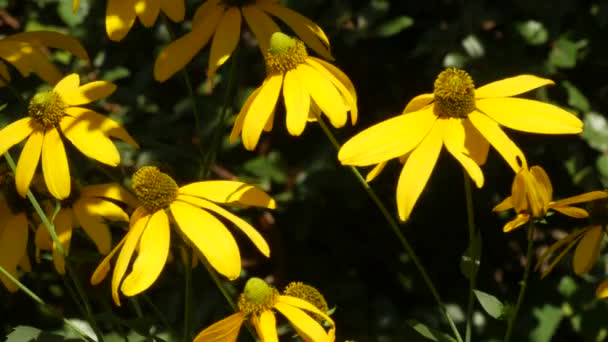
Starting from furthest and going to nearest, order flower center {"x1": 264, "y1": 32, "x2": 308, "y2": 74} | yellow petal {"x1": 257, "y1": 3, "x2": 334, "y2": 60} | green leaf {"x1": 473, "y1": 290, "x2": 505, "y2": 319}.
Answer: yellow petal {"x1": 257, "y1": 3, "x2": 334, "y2": 60} → flower center {"x1": 264, "y1": 32, "x2": 308, "y2": 74} → green leaf {"x1": 473, "y1": 290, "x2": 505, "y2": 319}

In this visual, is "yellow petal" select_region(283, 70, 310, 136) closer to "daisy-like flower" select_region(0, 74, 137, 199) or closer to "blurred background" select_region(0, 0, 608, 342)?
"daisy-like flower" select_region(0, 74, 137, 199)

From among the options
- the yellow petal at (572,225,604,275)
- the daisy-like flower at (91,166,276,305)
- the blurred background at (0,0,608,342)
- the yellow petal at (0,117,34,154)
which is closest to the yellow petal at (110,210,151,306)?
the daisy-like flower at (91,166,276,305)

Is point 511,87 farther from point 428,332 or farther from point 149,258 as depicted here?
point 149,258

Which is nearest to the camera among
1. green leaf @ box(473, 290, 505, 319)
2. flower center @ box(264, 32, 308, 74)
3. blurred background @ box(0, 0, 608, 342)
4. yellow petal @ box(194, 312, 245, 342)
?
yellow petal @ box(194, 312, 245, 342)

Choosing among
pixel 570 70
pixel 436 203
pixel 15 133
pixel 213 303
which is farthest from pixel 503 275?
pixel 15 133

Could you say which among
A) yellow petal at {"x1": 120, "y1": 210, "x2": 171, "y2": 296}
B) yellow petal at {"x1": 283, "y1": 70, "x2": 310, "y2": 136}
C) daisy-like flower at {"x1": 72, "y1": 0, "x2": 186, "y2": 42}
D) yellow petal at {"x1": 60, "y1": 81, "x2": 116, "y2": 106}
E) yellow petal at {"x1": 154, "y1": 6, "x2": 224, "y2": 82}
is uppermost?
daisy-like flower at {"x1": 72, "y1": 0, "x2": 186, "y2": 42}

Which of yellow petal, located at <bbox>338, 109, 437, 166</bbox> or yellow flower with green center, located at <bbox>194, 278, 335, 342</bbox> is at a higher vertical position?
yellow petal, located at <bbox>338, 109, 437, 166</bbox>

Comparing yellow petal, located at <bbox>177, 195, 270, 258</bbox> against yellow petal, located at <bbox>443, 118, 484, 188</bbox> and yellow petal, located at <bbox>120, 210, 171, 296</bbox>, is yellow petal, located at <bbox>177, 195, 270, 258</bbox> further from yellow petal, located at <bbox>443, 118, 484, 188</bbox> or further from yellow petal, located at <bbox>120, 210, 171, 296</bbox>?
yellow petal, located at <bbox>443, 118, 484, 188</bbox>

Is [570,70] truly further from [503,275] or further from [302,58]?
[302,58]

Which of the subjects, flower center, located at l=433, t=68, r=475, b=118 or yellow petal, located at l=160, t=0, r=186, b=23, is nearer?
flower center, located at l=433, t=68, r=475, b=118
